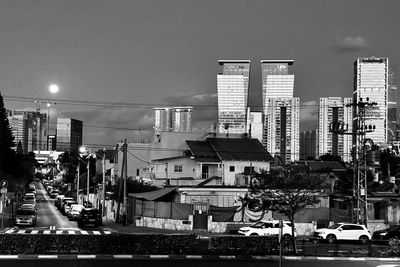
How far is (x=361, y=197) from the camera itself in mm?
47844

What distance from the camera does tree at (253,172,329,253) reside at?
3538 centimetres

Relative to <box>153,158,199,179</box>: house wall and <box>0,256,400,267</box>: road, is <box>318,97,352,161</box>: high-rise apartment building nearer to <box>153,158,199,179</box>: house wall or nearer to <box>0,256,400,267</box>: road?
<box>153,158,199,179</box>: house wall

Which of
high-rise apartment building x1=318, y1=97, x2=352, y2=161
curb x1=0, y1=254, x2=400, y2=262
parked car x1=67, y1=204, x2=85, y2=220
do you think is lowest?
parked car x1=67, y1=204, x2=85, y2=220

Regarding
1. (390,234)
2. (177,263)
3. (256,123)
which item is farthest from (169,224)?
(256,123)

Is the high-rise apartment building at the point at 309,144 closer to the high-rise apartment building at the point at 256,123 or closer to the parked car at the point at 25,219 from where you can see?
the high-rise apartment building at the point at 256,123

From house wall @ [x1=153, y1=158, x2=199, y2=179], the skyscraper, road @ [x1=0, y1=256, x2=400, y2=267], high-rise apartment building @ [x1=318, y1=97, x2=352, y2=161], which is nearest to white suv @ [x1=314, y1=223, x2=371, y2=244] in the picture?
road @ [x1=0, y1=256, x2=400, y2=267]

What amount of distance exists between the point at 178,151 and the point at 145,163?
1316 centimetres

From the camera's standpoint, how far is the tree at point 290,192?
116ft

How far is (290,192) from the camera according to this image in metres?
35.5

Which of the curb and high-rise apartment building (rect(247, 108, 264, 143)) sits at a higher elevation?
high-rise apartment building (rect(247, 108, 264, 143))

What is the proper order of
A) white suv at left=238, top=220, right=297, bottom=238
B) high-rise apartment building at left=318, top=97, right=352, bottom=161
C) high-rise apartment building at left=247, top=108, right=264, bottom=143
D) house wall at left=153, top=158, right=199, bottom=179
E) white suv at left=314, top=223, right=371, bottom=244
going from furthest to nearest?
1. high-rise apartment building at left=247, top=108, right=264, bottom=143
2. high-rise apartment building at left=318, top=97, right=352, bottom=161
3. house wall at left=153, top=158, right=199, bottom=179
4. white suv at left=314, top=223, right=371, bottom=244
5. white suv at left=238, top=220, right=297, bottom=238

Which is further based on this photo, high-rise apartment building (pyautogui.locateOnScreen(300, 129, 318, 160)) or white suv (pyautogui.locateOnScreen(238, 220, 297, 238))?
high-rise apartment building (pyautogui.locateOnScreen(300, 129, 318, 160))

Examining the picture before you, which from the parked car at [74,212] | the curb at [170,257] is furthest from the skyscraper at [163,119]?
the curb at [170,257]

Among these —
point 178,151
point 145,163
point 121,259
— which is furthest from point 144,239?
point 145,163
